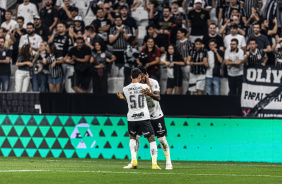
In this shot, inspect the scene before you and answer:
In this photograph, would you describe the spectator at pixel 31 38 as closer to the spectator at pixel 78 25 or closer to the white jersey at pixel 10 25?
the white jersey at pixel 10 25

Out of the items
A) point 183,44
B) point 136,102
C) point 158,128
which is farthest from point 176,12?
point 136,102

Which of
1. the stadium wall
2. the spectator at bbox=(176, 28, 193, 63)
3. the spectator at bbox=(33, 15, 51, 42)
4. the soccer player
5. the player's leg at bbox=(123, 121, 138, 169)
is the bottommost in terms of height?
the stadium wall

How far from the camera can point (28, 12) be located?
22.6 meters

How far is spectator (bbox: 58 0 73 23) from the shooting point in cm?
2231

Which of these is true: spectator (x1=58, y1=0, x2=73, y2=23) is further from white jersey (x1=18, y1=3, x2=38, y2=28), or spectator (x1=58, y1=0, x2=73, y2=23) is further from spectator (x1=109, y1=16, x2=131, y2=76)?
spectator (x1=109, y1=16, x2=131, y2=76)

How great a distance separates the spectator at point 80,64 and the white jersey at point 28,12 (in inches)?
118

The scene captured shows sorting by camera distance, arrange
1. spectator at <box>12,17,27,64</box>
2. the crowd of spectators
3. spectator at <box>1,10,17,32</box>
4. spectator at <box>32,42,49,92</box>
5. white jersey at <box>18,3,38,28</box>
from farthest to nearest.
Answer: white jersey at <box>18,3,38,28</box> < spectator at <box>1,10,17,32</box> < spectator at <box>12,17,27,64</box> < spectator at <box>32,42,49,92</box> < the crowd of spectators

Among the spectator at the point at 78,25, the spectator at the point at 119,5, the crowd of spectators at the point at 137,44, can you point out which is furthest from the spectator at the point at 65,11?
the spectator at the point at 119,5

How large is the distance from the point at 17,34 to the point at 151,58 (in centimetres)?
525

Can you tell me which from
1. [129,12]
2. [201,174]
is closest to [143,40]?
[129,12]

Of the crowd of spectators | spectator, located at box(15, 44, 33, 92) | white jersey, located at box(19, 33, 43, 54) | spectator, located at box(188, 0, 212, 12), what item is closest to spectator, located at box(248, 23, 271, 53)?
the crowd of spectators

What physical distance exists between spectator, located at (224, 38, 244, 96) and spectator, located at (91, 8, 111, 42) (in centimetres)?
430

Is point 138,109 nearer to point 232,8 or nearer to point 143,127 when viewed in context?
point 143,127

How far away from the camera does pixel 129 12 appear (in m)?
22.3
